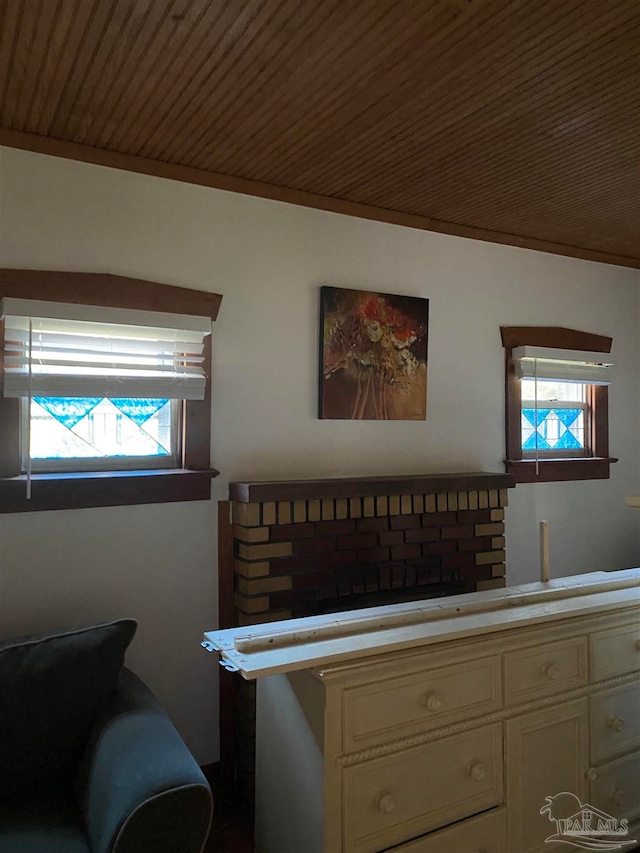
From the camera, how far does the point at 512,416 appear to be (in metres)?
3.45

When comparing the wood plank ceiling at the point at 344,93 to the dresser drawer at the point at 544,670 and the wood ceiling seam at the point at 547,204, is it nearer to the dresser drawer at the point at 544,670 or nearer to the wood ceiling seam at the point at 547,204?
the wood ceiling seam at the point at 547,204

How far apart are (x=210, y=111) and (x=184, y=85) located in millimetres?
160

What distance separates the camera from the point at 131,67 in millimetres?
1815

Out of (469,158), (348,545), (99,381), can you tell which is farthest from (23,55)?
(348,545)

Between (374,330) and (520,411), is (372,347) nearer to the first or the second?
(374,330)

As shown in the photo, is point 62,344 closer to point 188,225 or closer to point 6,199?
point 6,199

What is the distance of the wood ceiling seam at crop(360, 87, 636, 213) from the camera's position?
7.72ft

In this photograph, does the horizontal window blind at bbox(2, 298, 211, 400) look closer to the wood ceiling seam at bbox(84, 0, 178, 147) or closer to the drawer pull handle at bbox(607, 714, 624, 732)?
the wood ceiling seam at bbox(84, 0, 178, 147)

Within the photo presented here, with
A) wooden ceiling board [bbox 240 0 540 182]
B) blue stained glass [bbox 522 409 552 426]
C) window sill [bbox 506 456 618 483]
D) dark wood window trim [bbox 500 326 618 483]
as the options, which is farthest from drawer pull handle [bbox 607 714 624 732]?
wooden ceiling board [bbox 240 0 540 182]

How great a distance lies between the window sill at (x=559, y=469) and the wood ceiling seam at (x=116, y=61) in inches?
95.3

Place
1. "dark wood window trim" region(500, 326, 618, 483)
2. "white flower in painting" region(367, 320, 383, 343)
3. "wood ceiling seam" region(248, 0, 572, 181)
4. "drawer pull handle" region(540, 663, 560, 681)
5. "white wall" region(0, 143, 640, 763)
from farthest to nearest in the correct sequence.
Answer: "dark wood window trim" region(500, 326, 618, 483) < "white flower in painting" region(367, 320, 383, 343) < "white wall" region(0, 143, 640, 763) < "drawer pull handle" region(540, 663, 560, 681) < "wood ceiling seam" region(248, 0, 572, 181)

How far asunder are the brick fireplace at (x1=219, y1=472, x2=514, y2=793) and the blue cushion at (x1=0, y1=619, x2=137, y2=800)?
0.70 metres

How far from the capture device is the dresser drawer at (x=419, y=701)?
175 cm

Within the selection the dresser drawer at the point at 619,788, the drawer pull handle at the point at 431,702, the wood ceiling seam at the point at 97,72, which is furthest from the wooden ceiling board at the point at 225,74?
the dresser drawer at the point at 619,788
